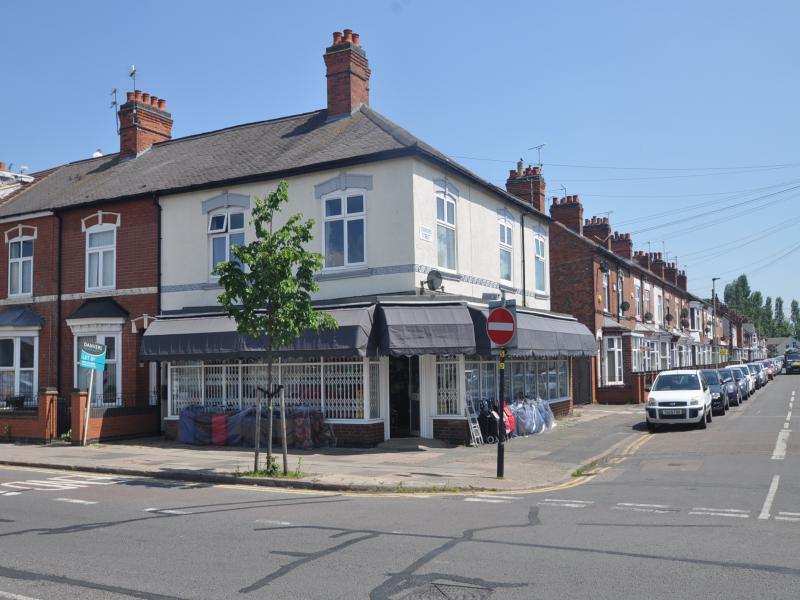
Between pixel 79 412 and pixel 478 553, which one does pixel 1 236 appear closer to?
pixel 79 412

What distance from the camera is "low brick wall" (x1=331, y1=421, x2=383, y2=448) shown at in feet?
57.8

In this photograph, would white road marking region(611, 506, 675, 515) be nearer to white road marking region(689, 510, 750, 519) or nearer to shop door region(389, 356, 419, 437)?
white road marking region(689, 510, 750, 519)

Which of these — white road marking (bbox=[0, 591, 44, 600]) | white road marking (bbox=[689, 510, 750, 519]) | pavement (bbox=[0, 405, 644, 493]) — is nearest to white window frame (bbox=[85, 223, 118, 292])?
pavement (bbox=[0, 405, 644, 493])

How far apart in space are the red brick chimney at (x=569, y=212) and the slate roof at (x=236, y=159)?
44.5 ft

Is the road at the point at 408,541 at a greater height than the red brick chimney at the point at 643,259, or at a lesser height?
lesser

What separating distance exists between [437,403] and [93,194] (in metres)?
12.9

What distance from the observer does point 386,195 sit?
18422 millimetres

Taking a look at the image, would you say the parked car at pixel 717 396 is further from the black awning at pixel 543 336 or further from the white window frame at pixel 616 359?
the white window frame at pixel 616 359

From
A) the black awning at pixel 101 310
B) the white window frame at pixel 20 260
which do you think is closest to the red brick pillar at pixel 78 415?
the black awning at pixel 101 310

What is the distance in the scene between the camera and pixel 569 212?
3734cm

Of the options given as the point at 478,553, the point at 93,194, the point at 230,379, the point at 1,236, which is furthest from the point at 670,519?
the point at 1,236

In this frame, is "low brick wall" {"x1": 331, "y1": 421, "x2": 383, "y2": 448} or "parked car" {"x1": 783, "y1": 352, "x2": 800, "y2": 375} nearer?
"low brick wall" {"x1": 331, "y1": 421, "x2": 383, "y2": 448}

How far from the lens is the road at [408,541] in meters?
6.46

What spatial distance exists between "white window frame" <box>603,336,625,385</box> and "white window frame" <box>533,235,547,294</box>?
436 inches
